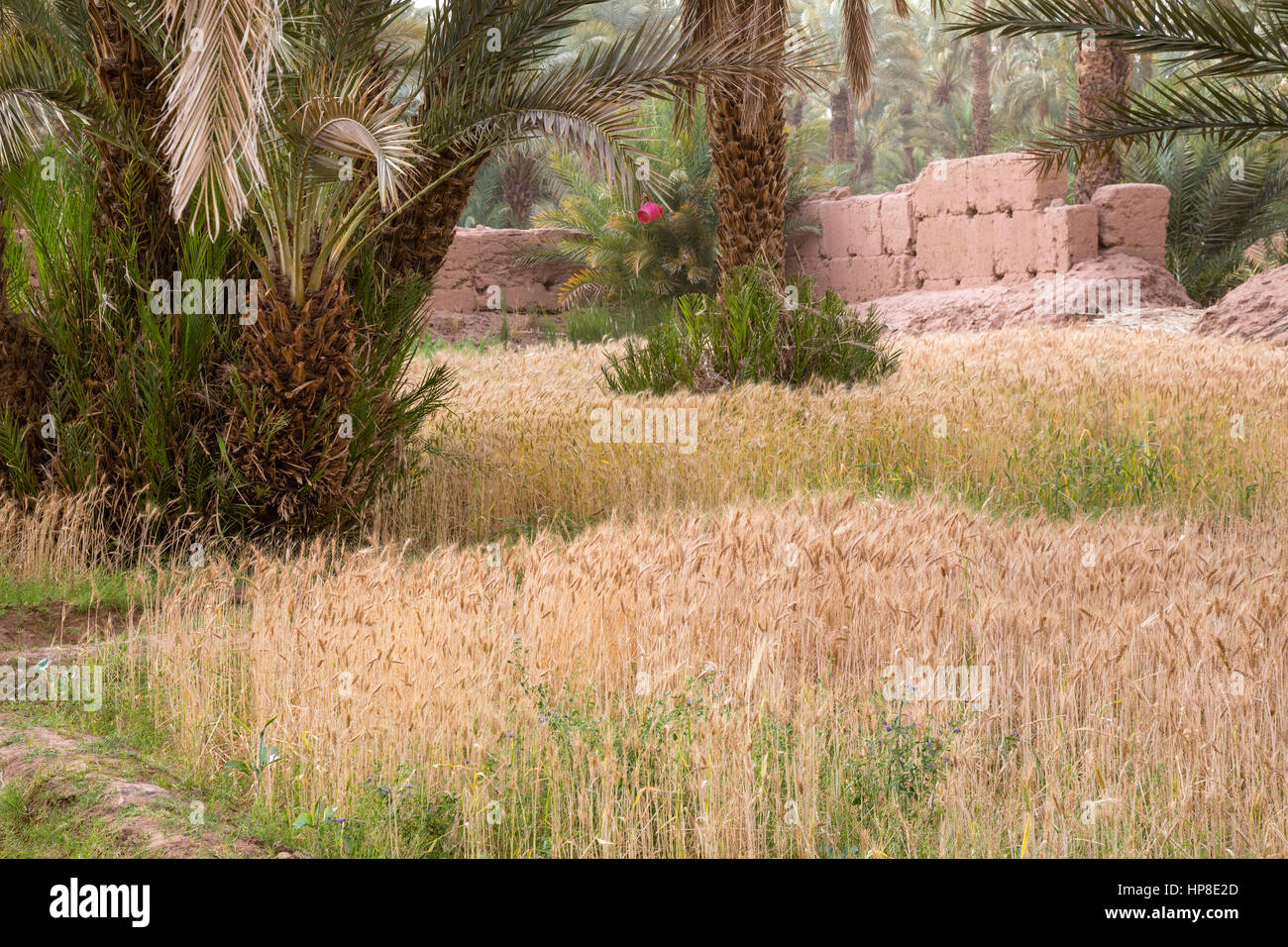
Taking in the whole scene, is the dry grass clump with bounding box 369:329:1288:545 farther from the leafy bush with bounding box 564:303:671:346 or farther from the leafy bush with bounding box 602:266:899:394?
the leafy bush with bounding box 564:303:671:346

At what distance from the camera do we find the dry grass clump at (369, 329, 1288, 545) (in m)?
7.34

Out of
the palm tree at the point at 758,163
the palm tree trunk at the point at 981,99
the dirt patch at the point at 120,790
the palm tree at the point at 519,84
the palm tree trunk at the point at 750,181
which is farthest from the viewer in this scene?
the palm tree trunk at the point at 981,99

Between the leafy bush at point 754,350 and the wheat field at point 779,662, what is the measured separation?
127 inches

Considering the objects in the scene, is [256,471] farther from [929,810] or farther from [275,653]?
[929,810]

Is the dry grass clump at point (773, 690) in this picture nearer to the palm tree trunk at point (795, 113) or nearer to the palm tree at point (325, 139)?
the palm tree at point (325, 139)

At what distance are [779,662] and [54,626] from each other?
3.40 meters

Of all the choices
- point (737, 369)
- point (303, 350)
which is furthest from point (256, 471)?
point (737, 369)

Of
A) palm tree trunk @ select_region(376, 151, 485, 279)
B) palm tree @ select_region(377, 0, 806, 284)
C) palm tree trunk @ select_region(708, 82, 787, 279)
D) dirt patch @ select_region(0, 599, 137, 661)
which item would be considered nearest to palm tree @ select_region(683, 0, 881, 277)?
palm tree trunk @ select_region(708, 82, 787, 279)

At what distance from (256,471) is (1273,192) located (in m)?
17.5

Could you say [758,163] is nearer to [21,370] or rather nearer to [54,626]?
[21,370]

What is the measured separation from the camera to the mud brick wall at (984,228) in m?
16.9

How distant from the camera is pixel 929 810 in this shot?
335 centimetres

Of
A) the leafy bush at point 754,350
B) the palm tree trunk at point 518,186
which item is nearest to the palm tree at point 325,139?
the leafy bush at point 754,350

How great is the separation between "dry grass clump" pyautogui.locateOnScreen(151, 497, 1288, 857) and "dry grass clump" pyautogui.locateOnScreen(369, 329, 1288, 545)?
5.36 ft
